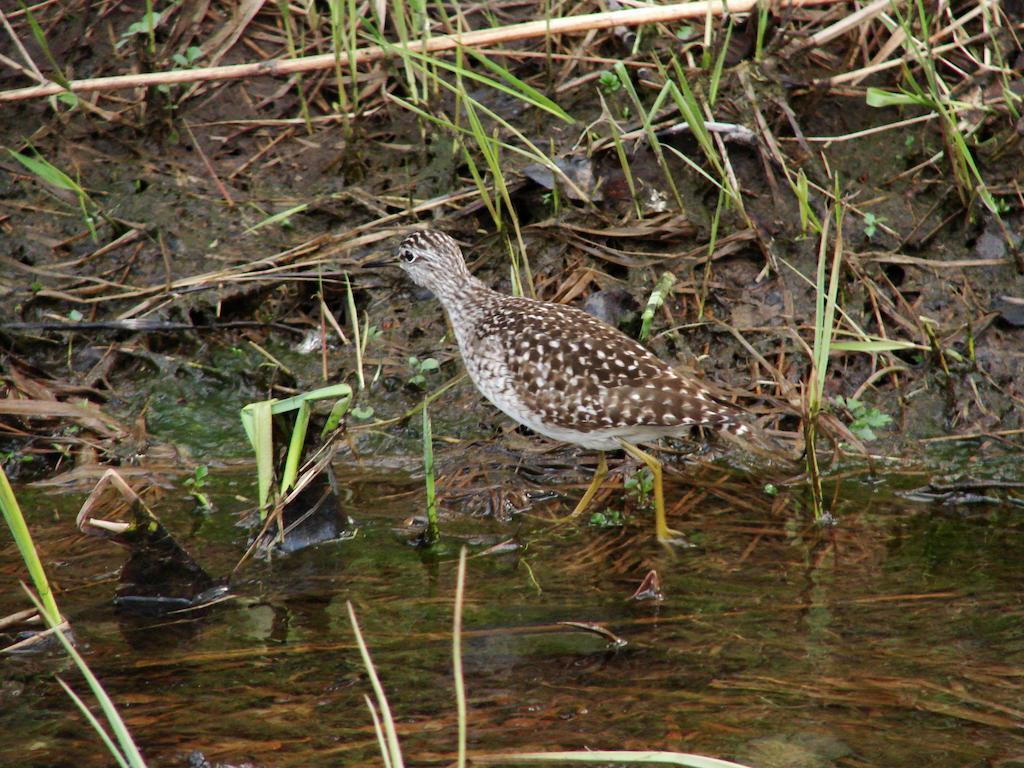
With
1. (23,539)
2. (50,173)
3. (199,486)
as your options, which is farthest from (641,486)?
(50,173)

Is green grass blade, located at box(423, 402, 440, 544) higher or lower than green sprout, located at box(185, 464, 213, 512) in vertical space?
higher

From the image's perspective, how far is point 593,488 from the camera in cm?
591

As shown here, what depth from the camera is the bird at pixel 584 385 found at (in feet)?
18.2

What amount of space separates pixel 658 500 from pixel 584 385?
25.4 inches

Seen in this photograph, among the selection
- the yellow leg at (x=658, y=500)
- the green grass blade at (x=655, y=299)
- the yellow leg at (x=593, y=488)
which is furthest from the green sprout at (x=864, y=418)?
the yellow leg at (x=593, y=488)

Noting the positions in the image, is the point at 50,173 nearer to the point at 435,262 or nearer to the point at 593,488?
the point at 435,262

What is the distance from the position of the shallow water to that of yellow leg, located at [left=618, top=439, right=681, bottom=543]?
0.08 metres

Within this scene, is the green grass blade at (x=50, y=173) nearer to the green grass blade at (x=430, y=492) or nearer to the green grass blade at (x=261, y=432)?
the green grass blade at (x=261, y=432)

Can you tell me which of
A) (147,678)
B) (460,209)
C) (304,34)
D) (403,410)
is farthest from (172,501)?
(304,34)

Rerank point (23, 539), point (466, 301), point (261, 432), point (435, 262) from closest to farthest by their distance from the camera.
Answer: point (23, 539)
point (261, 432)
point (466, 301)
point (435, 262)

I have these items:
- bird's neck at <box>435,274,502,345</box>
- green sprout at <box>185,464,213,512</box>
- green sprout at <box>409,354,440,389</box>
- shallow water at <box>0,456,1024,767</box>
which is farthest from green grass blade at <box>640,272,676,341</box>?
green sprout at <box>185,464,213,512</box>

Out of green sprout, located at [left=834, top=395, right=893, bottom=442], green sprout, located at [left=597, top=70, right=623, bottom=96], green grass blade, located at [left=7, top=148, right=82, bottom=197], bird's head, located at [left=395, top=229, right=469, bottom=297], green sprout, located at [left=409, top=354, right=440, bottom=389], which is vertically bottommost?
green sprout, located at [left=834, top=395, right=893, bottom=442]

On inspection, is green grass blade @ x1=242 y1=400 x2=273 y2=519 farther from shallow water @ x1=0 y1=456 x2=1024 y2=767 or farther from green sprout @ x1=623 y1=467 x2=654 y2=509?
green sprout @ x1=623 y1=467 x2=654 y2=509

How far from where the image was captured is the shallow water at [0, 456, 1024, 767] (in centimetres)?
388
